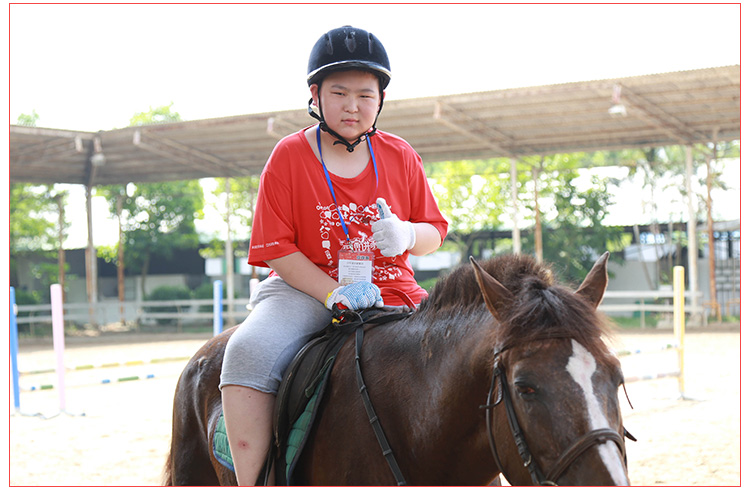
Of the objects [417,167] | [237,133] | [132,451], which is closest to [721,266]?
[237,133]

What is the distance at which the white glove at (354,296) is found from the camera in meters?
2.11

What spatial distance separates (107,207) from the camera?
96.1 feet

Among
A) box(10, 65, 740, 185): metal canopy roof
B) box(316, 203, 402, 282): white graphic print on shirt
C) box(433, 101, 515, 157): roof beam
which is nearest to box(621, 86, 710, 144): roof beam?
box(10, 65, 740, 185): metal canopy roof

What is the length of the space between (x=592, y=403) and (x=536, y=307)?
0.80 ft

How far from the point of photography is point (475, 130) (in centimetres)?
1744

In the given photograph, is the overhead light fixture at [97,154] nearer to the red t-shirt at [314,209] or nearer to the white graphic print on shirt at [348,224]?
the red t-shirt at [314,209]

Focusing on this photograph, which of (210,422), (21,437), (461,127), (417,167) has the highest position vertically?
(461,127)

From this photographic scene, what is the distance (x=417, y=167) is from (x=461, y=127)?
14.8 metres

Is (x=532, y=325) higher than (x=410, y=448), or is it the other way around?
(x=532, y=325)

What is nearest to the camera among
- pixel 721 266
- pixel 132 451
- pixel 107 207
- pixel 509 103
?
Result: pixel 132 451

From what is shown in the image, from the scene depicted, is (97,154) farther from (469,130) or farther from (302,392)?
(302,392)

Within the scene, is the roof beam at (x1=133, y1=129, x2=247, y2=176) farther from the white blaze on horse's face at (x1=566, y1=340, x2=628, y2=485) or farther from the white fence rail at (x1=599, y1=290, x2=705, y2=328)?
the white blaze on horse's face at (x1=566, y1=340, x2=628, y2=485)

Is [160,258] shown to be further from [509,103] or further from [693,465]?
[693,465]

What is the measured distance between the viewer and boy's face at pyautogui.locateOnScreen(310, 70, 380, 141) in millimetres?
2225
